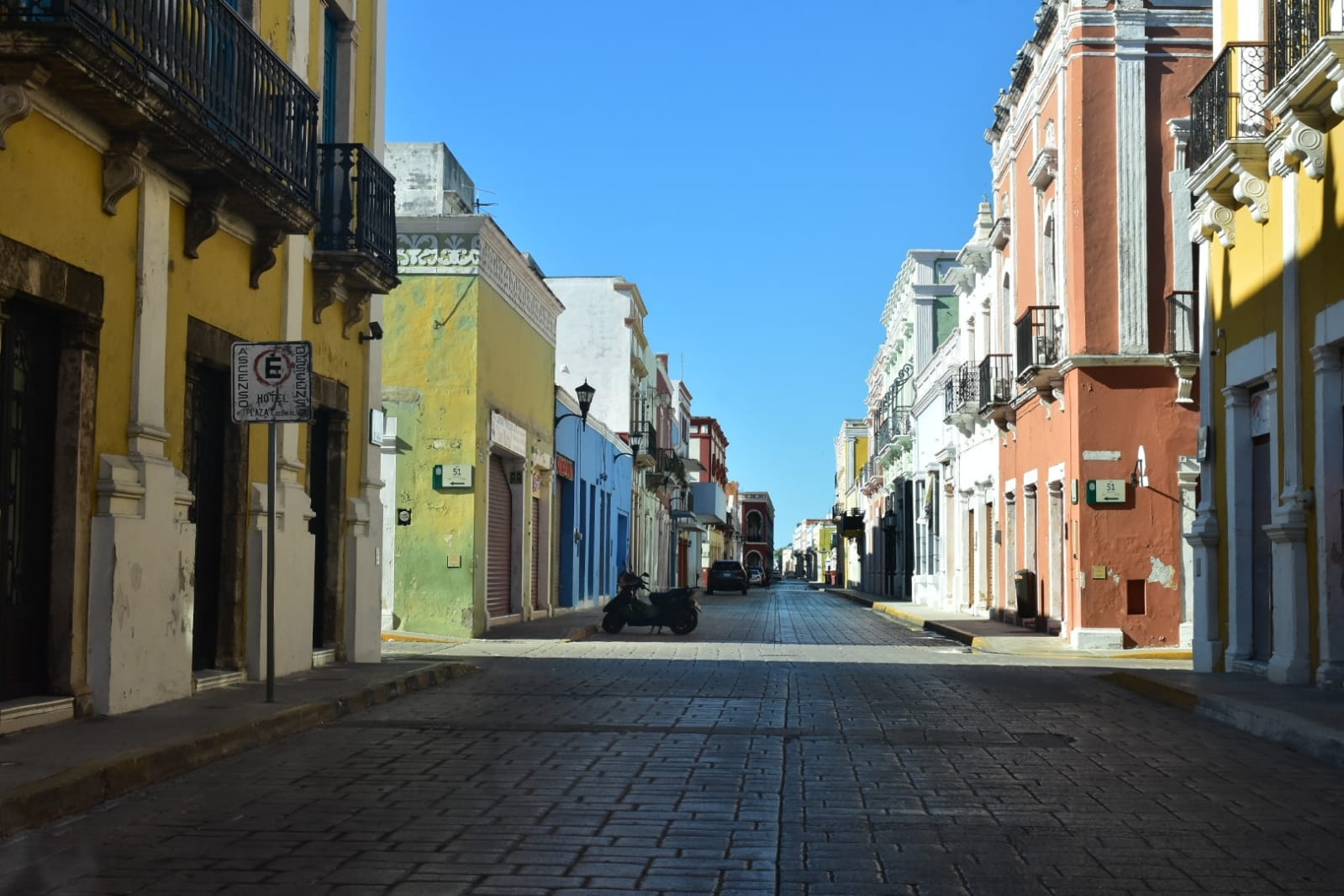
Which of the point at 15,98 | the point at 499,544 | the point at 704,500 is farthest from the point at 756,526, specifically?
the point at 15,98

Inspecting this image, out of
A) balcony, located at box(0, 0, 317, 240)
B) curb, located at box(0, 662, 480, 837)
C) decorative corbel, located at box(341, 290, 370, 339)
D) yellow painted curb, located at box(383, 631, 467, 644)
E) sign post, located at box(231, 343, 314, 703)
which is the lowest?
yellow painted curb, located at box(383, 631, 467, 644)

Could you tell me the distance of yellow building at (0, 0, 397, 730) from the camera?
9.32 meters

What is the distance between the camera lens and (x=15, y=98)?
862 cm

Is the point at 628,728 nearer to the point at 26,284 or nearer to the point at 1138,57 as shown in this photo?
the point at 26,284

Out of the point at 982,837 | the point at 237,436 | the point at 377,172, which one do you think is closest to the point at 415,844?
the point at 982,837

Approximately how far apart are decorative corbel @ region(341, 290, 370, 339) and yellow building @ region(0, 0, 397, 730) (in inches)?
19.8

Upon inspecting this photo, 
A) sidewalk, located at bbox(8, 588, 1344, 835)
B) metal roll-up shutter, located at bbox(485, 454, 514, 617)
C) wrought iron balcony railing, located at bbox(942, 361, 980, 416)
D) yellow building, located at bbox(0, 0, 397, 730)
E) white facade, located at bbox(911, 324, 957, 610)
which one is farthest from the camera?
white facade, located at bbox(911, 324, 957, 610)

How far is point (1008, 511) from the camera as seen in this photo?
30281 mm

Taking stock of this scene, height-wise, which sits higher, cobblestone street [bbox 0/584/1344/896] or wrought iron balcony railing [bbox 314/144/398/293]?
wrought iron balcony railing [bbox 314/144/398/293]

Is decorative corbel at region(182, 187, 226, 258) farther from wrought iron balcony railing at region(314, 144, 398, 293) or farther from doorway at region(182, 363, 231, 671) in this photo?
wrought iron balcony railing at region(314, 144, 398, 293)

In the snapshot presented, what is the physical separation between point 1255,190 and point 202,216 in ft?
30.6

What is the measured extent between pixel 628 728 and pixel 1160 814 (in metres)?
4.29

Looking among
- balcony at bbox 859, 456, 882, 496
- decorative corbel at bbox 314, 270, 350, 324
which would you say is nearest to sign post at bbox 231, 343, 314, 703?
decorative corbel at bbox 314, 270, 350, 324

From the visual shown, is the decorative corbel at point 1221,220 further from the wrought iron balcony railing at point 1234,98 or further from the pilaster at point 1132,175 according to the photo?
the pilaster at point 1132,175
